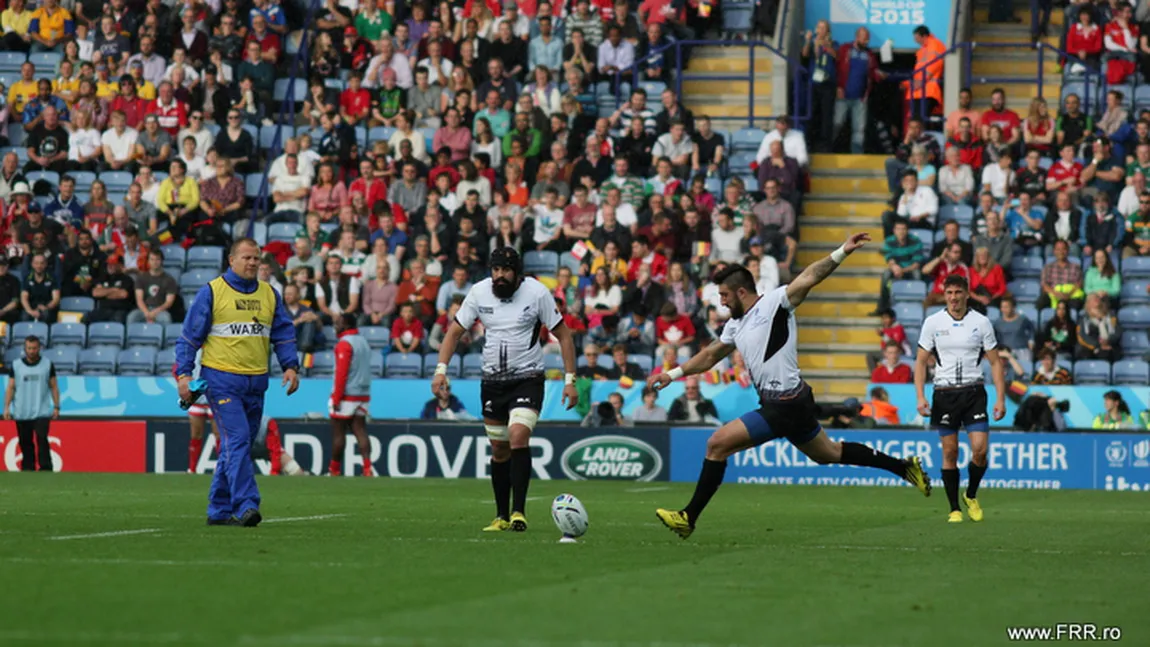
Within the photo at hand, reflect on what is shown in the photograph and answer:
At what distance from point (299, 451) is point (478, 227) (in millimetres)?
4522

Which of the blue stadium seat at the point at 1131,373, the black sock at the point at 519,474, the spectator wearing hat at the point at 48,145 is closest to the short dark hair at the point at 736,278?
the black sock at the point at 519,474

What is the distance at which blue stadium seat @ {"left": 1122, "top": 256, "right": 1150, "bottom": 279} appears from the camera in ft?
90.3

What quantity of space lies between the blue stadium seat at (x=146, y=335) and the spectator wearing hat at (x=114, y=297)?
13.4 inches

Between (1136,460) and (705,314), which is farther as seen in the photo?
(705,314)

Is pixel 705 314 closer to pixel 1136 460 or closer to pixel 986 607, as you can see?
pixel 1136 460

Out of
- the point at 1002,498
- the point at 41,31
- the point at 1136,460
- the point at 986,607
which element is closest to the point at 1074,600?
the point at 986,607

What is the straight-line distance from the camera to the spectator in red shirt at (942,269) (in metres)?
27.2

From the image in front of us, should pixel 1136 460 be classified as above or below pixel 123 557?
below

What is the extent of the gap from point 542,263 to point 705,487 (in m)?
15.1

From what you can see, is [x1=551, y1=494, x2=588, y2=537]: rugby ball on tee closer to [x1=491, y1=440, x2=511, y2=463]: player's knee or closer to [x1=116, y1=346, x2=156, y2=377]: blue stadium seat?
[x1=491, y1=440, x2=511, y2=463]: player's knee

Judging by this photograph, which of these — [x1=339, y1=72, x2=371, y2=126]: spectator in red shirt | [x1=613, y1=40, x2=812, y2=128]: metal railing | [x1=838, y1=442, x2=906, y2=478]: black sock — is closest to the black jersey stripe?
[x1=838, y1=442, x2=906, y2=478]: black sock

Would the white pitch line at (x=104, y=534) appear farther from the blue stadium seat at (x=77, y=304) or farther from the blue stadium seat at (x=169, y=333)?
the blue stadium seat at (x=77, y=304)

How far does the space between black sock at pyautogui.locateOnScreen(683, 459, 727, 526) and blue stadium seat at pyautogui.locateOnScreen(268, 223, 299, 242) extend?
17433 millimetres

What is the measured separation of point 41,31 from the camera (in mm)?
33875
